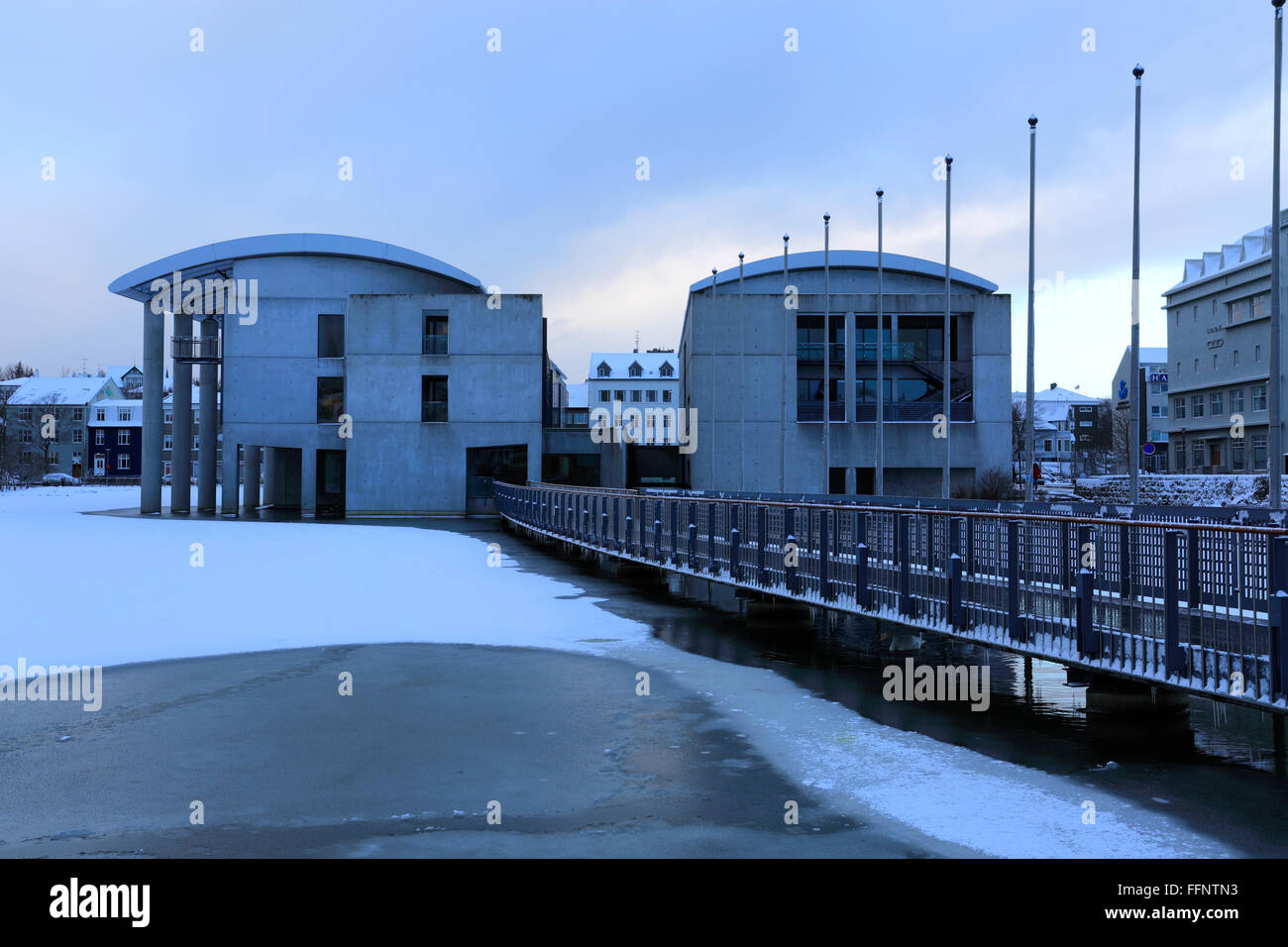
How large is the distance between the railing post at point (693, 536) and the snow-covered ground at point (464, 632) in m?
1.81

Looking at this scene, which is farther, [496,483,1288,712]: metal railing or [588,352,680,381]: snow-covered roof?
[588,352,680,381]: snow-covered roof

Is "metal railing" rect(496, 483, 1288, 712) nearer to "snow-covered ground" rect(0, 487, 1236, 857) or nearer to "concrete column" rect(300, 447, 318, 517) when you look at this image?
"snow-covered ground" rect(0, 487, 1236, 857)

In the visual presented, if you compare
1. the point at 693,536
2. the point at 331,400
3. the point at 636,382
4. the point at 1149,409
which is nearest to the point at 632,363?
the point at 636,382

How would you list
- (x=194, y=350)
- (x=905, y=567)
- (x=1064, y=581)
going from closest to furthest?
(x=1064, y=581), (x=905, y=567), (x=194, y=350)

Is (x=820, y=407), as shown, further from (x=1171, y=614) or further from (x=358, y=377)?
(x=1171, y=614)

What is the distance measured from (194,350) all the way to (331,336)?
22.1ft

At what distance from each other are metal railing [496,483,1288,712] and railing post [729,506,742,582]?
3.7 inches

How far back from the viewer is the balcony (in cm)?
5103

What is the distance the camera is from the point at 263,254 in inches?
1964

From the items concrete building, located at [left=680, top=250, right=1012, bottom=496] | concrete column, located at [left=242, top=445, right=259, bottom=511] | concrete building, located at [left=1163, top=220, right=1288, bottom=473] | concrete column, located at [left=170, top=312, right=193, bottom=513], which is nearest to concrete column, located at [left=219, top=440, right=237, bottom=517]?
concrete column, located at [left=170, top=312, right=193, bottom=513]

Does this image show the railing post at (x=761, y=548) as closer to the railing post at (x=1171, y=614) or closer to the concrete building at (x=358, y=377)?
the railing post at (x=1171, y=614)

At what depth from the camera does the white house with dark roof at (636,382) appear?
4518 inches

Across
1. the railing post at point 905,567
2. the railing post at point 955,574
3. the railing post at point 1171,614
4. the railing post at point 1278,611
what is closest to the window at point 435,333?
the railing post at point 905,567
